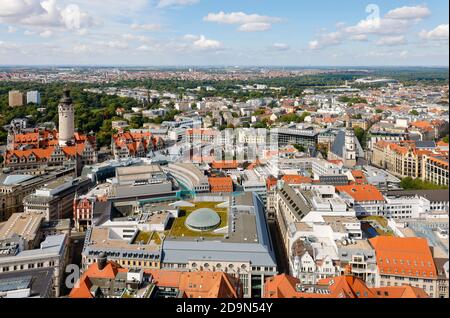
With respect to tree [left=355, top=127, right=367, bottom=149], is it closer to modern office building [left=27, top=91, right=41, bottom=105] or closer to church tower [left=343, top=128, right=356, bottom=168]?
church tower [left=343, top=128, right=356, bottom=168]

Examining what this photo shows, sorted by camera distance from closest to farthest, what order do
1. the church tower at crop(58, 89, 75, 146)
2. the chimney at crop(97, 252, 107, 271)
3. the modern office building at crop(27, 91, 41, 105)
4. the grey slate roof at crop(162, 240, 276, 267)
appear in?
the chimney at crop(97, 252, 107, 271) → the grey slate roof at crop(162, 240, 276, 267) → the church tower at crop(58, 89, 75, 146) → the modern office building at crop(27, 91, 41, 105)

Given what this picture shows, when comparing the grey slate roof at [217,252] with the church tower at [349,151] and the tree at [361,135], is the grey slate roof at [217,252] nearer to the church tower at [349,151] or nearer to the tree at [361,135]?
the church tower at [349,151]

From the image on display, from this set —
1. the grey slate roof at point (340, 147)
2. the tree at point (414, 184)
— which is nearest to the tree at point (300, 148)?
the grey slate roof at point (340, 147)

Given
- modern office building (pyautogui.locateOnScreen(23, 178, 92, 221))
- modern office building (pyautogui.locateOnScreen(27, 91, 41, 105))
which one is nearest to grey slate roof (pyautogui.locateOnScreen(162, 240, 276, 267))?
modern office building (pyautogui.locateOnScreen(23, 178, 92, 221))

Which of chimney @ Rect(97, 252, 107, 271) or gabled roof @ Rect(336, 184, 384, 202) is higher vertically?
gabled roof @ Rect(336, 184, 384, 202)

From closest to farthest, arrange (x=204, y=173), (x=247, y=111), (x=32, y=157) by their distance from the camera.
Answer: (x=204, y=173) → (x=32, y=157) → (x=247, y=111)

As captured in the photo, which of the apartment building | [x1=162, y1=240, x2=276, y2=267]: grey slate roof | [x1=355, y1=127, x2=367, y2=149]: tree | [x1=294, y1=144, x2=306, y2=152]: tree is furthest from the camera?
[x1=355, y1=127, x2=367, y2=149]: tree

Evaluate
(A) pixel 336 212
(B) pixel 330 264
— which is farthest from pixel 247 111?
(B) pixel 330 264

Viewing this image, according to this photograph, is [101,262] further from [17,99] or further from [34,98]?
[34,98]

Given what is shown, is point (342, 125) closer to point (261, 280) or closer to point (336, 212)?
point (336, 212)

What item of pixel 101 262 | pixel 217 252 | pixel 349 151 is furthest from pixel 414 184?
pixel 101 262

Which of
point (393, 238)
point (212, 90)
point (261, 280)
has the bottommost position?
point (261, 280)
